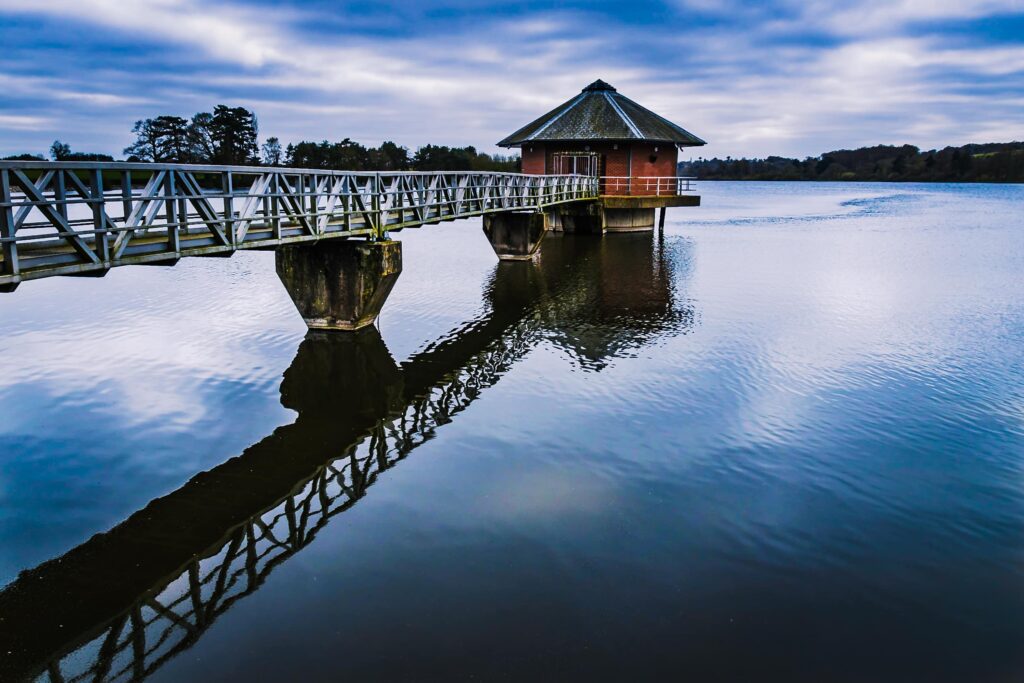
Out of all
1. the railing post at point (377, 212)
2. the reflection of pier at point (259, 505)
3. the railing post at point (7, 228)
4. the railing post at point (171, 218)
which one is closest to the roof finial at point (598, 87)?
the reflection of pier at point (259, 505)

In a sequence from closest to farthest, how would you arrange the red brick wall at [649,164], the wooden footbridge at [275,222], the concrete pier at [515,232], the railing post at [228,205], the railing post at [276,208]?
1. the wooden footbridge at [275,222]
2. the railing post at [228,205]
3. the railing post at [276,208]
4. the concrete pier at [515,232]
5. the red brick wall at [649,164]

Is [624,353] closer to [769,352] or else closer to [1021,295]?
[769,352]

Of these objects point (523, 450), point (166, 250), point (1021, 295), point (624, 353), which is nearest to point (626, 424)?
point (523, 450)

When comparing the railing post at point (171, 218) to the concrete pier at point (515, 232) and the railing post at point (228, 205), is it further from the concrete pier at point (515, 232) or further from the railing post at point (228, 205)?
the concrete pier at point (515, 232)

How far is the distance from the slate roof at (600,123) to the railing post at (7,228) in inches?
1281

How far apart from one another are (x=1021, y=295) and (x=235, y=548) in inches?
884

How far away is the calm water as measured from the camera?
549 centimetres

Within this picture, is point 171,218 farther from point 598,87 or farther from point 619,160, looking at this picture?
point 598,87

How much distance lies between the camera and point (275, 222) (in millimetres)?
12445

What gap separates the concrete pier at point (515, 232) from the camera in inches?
1085

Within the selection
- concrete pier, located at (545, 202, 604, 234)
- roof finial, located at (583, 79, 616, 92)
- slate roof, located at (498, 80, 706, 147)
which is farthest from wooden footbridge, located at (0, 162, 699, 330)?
roof finial, located at (583, 79, 616, 92)

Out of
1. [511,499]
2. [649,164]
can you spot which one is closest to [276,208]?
[511,499]

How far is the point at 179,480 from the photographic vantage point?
832 cm

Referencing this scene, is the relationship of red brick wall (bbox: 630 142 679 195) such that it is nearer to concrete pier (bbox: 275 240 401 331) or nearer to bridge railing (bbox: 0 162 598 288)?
bridge railing (bbox: 0 162 598 288)
